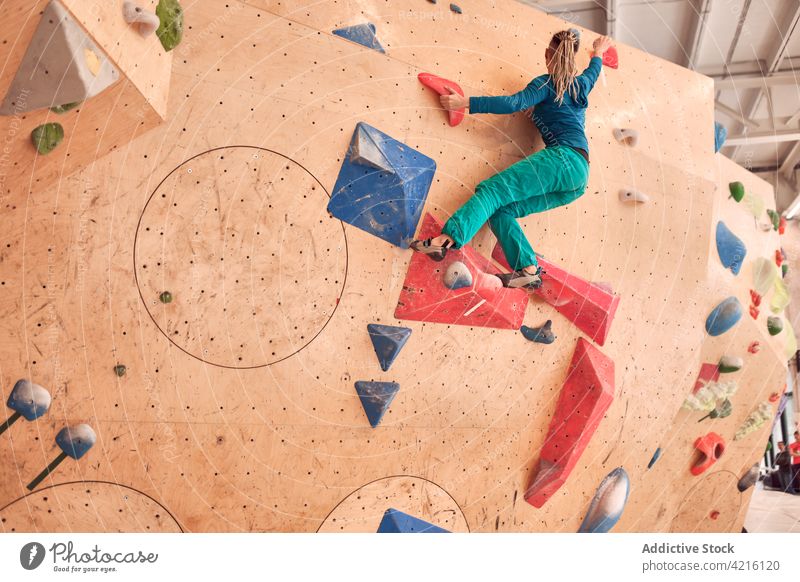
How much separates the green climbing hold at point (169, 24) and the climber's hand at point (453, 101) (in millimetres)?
1100

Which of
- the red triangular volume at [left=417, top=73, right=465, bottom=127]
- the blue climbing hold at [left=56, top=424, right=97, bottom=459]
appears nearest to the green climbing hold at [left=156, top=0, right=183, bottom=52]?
the red triangular volume at [left=417, top=73, right=465, bottom=127]

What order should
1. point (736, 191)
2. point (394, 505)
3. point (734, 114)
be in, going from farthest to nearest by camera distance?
point (734, 114), point (736, 191), point (394, 505)

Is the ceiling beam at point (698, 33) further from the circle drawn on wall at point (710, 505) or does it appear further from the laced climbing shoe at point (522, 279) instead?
the circle drawn on wall at point (710, 505)

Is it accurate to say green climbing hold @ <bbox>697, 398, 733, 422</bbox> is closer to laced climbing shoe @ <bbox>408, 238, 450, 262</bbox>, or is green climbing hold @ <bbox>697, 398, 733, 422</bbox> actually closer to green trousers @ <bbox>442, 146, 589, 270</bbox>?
green trousers @ <bbox>442, 146, 589, 270</bbox>

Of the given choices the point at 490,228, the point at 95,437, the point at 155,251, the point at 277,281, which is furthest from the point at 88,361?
the point at 490,228

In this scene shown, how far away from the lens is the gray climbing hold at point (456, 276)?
2.77 metres

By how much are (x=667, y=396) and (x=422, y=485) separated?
1.60 meters

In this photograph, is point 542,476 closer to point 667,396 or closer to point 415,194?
point 667,396

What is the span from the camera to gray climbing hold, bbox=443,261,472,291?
2.77 metres

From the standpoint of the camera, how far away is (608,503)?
3422mm

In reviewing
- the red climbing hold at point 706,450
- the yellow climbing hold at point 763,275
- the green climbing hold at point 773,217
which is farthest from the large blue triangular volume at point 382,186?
the green climbing hold at point 773,217

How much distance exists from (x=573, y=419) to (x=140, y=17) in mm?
2517

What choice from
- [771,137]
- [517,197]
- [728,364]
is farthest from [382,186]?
[771,137]
